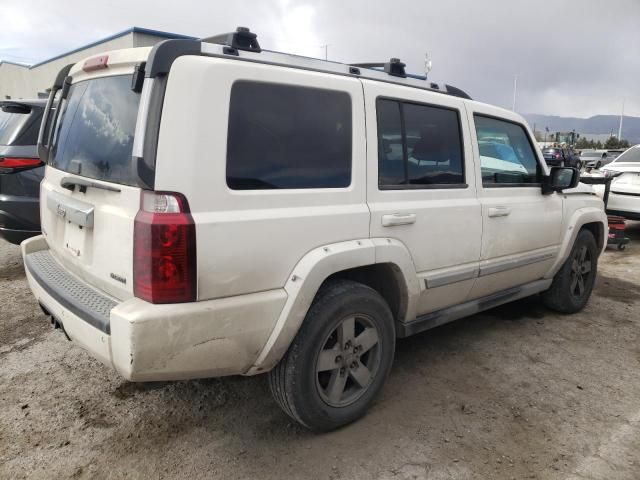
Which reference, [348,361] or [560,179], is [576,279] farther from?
[348,361]

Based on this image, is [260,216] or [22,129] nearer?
[260,216]

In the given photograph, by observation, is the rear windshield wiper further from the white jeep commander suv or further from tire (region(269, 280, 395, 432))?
tire (region(269, 280, 395, 432))

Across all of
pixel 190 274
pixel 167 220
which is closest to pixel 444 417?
pixel 190 274

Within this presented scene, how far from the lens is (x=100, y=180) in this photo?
2.43m

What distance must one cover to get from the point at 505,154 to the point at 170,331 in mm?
2909

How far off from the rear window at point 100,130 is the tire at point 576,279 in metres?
3.89

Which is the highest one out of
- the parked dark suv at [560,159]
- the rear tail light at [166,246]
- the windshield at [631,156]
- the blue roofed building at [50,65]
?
the blue roofed building at [50,65]

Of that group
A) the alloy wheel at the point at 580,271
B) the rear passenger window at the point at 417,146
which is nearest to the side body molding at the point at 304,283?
the rear passenger window at the point at 417,146

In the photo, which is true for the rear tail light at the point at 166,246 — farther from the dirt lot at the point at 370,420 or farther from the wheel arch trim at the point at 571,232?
the wheel arch trim at the point at 571,232

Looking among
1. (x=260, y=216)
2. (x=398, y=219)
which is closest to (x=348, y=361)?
(x=398, y=219)

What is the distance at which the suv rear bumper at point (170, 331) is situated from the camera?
6.75 ft

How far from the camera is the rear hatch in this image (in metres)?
2.23

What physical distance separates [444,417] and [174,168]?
2118mm

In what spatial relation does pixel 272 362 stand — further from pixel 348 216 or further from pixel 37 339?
pixel 37 339
